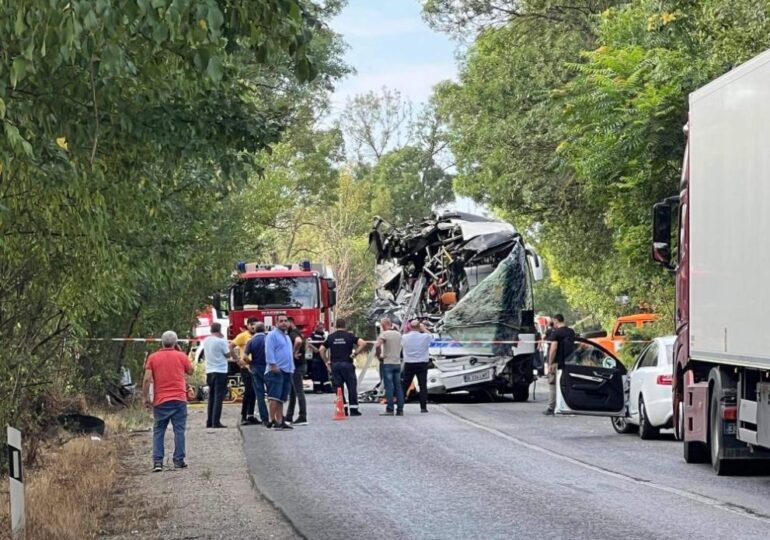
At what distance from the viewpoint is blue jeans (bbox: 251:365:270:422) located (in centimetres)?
2312

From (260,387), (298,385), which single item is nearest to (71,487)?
(260,387)

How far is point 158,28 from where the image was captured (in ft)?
20.1

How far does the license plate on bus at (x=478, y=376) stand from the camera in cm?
2859

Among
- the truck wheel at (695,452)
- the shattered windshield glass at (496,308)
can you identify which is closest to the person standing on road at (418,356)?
the shattered windshield glass at (496,308)

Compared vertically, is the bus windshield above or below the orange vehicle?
above

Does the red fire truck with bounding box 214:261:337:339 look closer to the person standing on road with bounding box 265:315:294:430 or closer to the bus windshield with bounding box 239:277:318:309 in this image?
the bus windshield with bounding box 239:277:318:309

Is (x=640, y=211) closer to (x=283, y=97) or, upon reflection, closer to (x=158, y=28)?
(x=283, y=97)

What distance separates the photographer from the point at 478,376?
28594 mm

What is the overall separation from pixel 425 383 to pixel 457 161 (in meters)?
19.8

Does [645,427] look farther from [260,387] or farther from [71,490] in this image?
[71,490]

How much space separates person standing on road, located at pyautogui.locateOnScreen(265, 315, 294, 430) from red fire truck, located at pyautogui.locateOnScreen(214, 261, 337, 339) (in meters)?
12.0

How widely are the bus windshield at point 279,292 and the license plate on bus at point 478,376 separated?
25.3 feet

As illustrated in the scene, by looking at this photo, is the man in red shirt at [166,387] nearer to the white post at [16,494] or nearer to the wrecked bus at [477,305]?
the white post at [16,494]

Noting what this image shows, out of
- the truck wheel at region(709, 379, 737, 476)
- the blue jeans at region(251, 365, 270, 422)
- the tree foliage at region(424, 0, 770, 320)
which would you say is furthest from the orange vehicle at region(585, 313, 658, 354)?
the truck wheel at region(709, 379, 737, 476)
